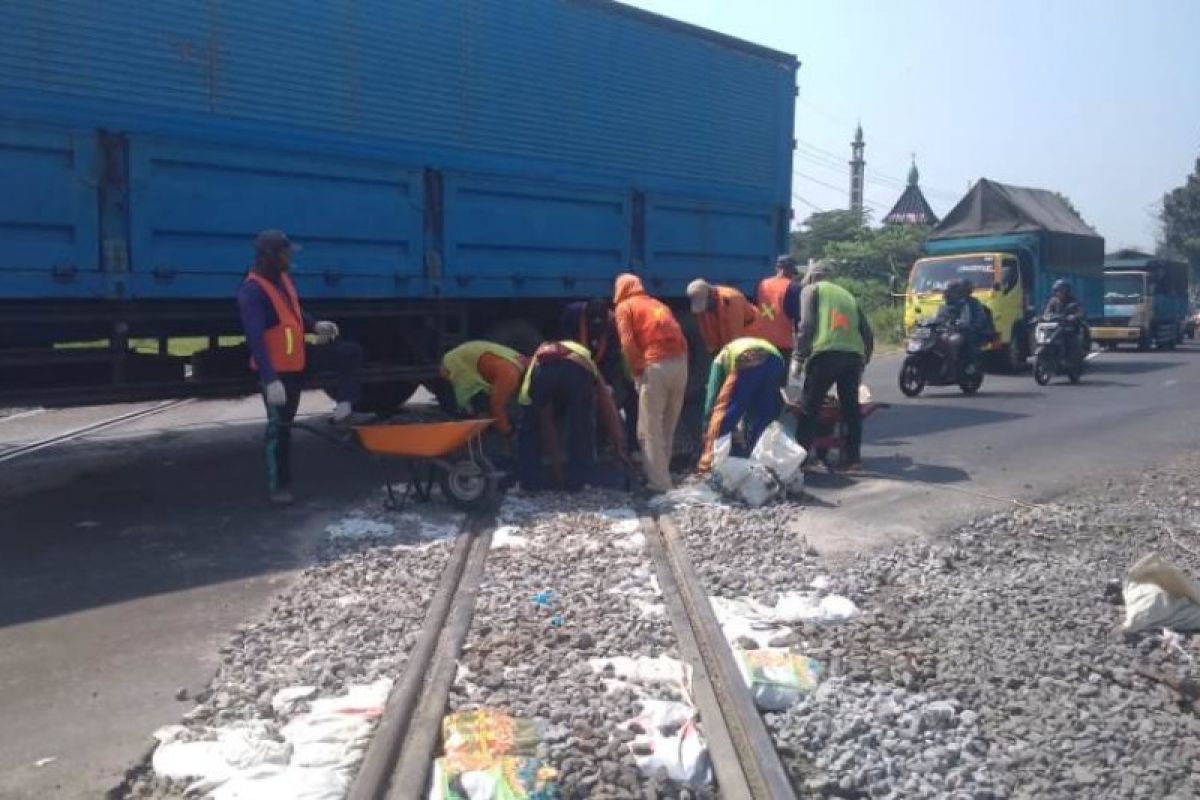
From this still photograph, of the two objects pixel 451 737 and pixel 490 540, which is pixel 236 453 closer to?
pixel 490 540

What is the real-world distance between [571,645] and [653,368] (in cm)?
362

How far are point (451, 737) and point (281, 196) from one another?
207 inches

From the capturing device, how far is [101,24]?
6.98 meters

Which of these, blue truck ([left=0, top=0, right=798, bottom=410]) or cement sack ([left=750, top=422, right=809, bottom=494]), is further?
cement sack ([left=750, top=422, right=809, bottom=494])

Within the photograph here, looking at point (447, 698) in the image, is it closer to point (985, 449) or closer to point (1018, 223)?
point (985, 449)

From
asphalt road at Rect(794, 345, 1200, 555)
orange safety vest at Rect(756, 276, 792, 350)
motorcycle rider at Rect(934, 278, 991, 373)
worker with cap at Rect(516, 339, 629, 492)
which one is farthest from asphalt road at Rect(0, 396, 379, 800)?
motorcycle rider at Rect(934, 278, 991, 373)

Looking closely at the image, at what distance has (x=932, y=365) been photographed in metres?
14.9

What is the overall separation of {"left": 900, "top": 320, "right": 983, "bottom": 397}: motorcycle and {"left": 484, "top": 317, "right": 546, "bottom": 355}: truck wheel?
22.0ft

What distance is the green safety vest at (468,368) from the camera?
307 inches

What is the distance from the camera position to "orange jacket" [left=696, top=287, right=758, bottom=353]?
939 centimetres

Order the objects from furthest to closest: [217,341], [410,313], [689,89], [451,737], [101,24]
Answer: [689,89]
[410,313]
[217,341]
[101,24]
[451,737]

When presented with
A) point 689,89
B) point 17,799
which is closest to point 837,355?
Answer: point 689,89

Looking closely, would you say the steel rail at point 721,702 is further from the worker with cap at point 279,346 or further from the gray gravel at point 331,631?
the worker with cap at point 279,346

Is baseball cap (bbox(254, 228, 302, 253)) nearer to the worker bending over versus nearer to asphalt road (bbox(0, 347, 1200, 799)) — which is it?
the worker bending over
